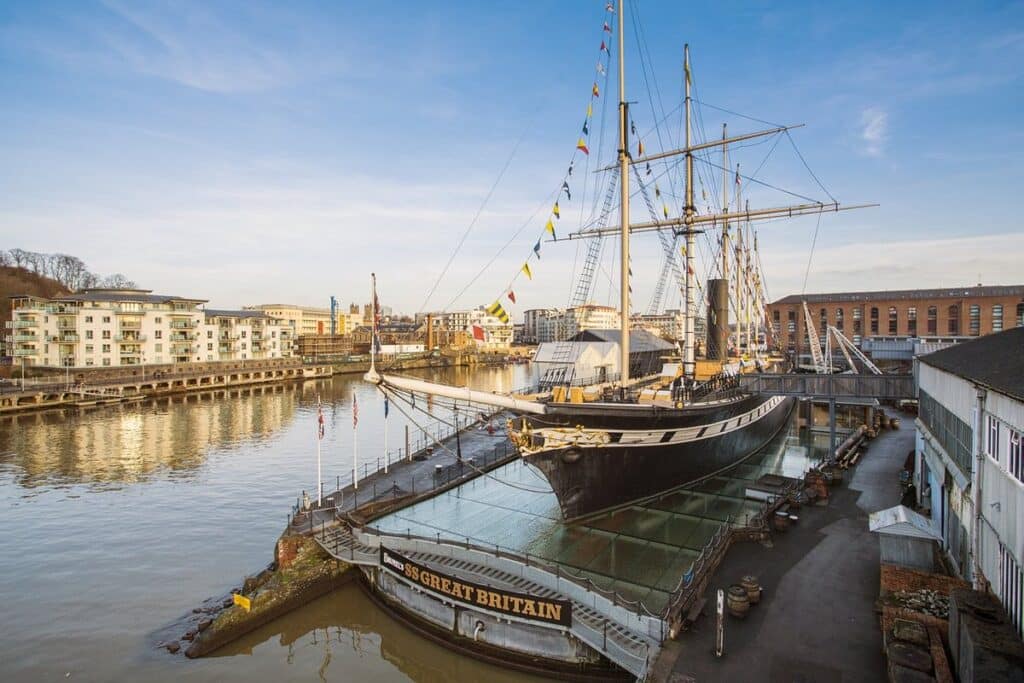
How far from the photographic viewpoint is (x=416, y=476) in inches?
893

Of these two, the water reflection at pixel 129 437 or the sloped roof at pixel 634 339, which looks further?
the sloped roof at pixel 634 339

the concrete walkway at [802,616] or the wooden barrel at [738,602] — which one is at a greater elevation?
the wooden barrel at [738,602]

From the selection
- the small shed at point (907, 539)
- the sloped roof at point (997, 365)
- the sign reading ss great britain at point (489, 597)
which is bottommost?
the sign reading ss great britain at point (489, 597)

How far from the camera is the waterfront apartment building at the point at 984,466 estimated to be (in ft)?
24.5

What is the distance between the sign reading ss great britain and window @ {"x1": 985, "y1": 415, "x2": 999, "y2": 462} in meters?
7.85

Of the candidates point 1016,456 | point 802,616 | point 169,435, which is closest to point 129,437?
point 169,435

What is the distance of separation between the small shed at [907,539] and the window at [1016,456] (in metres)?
3.77

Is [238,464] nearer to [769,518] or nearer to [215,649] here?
[215,649]

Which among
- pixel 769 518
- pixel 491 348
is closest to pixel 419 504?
pixel 769 518

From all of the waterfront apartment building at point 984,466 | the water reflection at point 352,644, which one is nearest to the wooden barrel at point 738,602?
the waterfront apartment building at point 984,466

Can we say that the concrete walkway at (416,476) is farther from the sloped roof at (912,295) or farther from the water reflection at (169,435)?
the sloped roof at (912,295)

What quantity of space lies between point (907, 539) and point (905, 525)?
276 millimetres

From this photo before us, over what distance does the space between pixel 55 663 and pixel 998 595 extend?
61.5ft

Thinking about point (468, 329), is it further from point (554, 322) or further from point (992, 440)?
point (992, 440)
